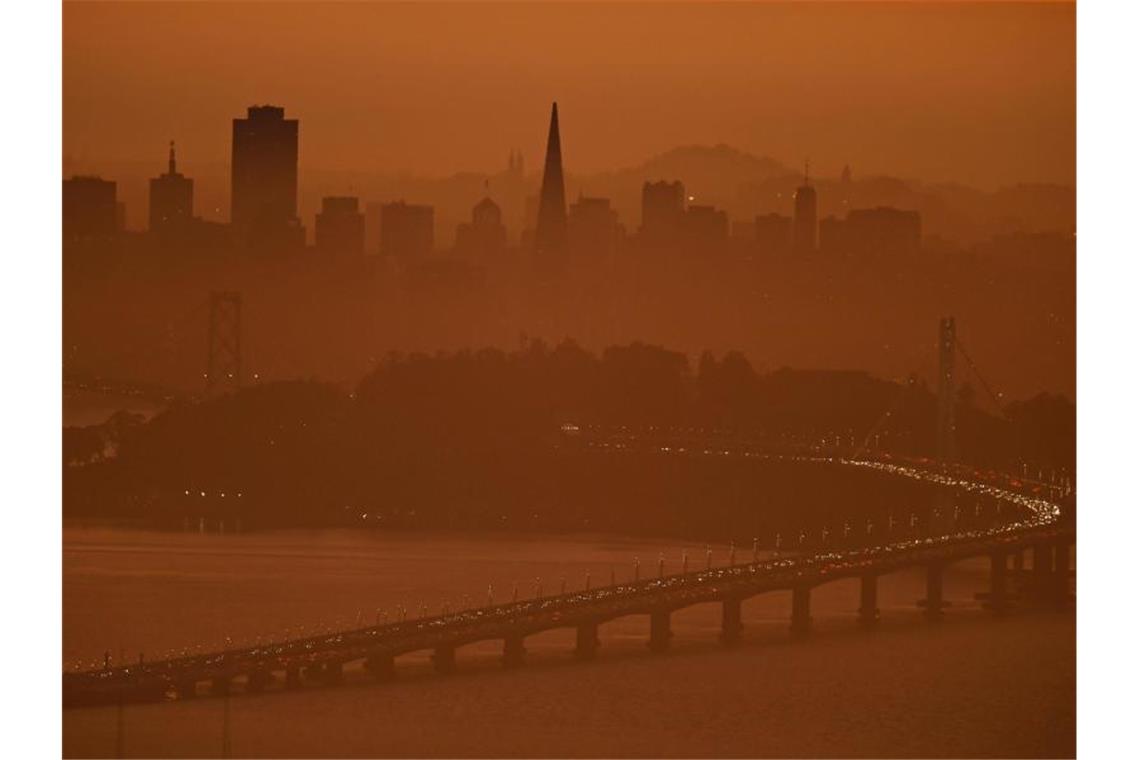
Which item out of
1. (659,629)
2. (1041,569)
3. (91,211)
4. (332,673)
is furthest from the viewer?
(659,629)

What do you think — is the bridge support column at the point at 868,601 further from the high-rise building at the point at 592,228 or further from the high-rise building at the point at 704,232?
the high-rise building at the point at 592,228

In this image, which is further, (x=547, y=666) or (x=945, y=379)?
(x=547, y=666)

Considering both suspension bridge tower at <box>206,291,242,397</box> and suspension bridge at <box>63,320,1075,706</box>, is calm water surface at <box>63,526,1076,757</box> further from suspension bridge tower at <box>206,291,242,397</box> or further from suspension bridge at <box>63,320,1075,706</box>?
suspension bridge tower at <box>206,291,242,397</box>

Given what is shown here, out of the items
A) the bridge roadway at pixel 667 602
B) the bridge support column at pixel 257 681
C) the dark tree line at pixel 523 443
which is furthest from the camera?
the dark tree line at pixel 523 443

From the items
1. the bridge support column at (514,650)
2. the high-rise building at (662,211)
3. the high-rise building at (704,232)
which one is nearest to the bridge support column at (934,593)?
the bridge support column at (514,650)

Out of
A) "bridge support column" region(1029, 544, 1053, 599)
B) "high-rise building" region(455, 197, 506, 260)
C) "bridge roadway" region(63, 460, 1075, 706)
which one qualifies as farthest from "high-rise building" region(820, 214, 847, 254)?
"bridge support column" region(1029, 544, 1053, 599)

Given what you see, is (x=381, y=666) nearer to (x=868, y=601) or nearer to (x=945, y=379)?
(x=945, y=379)

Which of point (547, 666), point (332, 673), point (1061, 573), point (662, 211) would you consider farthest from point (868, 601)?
point (662, 211)
